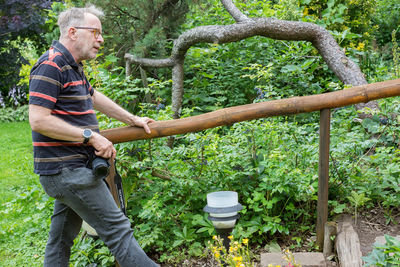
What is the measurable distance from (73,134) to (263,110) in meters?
1.23

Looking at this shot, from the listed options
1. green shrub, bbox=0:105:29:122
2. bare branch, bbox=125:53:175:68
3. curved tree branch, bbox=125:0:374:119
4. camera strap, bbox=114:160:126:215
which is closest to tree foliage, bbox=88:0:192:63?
bare branch, bbox=125:53:175:68

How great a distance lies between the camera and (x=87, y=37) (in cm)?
203

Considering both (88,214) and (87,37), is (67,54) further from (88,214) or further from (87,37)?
(88,214)

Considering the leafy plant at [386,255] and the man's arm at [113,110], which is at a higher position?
the man's arm at [113,110]

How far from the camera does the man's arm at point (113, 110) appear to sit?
242cm

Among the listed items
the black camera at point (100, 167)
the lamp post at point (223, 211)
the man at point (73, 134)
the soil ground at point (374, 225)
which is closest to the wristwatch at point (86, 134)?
the man at point (73, 134)

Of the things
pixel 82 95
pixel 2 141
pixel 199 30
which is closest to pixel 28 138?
pixel 2 141

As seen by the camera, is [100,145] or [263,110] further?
[263,110]

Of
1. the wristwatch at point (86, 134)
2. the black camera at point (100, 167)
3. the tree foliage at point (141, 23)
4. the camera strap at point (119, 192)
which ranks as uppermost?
the tree foliage at point (141, 23)

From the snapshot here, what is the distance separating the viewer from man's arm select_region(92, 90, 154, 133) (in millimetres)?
2421

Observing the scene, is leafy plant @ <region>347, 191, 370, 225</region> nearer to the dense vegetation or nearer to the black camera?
the dense vegetation

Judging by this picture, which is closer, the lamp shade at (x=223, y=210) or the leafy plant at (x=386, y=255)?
the leafy plant at (x=386, y=255)

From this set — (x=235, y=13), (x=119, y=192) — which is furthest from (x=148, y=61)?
(x=119, y=192)

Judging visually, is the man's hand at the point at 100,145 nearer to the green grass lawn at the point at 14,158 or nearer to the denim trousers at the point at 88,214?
the denim trousers at the point at 88,214
